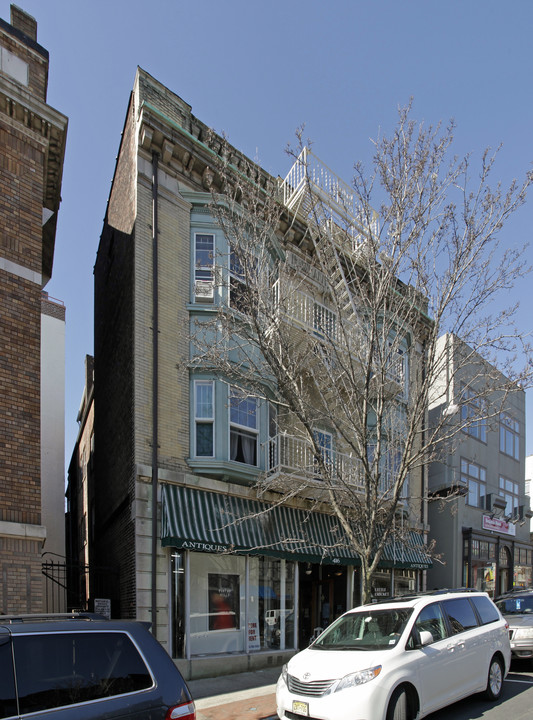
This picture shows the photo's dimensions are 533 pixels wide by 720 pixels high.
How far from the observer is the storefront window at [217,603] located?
11.4 metres

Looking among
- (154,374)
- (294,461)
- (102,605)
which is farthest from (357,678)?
(294,461)

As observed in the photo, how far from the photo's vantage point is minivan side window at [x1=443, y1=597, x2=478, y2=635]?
782 cm

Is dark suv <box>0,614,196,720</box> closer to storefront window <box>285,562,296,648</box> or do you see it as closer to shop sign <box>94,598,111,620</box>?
shop sign <box>94,598,111,620</box>

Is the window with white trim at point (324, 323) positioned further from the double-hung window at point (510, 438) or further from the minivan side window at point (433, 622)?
the double-hung window at point (510, 438)

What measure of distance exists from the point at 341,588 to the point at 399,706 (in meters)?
9.57

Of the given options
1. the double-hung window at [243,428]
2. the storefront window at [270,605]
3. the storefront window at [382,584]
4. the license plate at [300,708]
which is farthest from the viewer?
the storefront window at [382,584]

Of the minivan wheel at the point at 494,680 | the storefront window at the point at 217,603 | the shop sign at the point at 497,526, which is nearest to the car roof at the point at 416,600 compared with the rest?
the minivan wheel at the point at 494,680

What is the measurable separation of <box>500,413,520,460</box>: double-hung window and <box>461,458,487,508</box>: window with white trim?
2440 millimetres

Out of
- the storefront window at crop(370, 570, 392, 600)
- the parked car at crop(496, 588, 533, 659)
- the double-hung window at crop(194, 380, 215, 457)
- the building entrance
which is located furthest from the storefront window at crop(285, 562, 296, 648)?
the parked car at crop(496, 588, 533, 659)

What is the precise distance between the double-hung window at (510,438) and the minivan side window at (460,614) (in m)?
17.5

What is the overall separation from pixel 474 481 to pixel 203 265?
14.7 meters

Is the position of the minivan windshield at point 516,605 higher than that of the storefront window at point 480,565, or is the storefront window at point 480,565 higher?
the minivan windshield at point 516,605

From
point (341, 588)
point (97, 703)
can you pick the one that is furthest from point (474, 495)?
point (97, 703)

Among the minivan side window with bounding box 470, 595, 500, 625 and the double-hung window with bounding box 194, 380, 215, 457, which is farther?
the double-hung window with bounding box 194, 380, 215, 457
